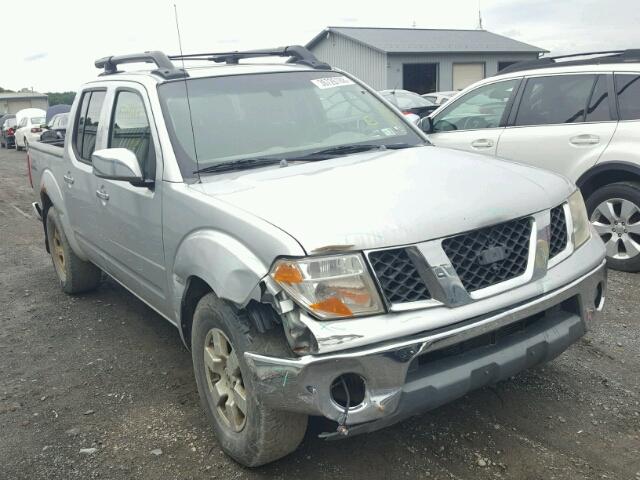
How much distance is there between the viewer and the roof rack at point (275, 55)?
15.0 ft

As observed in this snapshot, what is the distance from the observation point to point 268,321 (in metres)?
2.56

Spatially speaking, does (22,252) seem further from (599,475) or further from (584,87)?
(599,475)

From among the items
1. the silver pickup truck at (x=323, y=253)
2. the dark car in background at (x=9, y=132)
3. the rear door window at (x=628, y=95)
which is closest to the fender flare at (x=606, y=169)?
the rear door window at (x=628, y=95)

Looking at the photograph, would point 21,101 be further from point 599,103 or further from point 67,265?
point 599,103

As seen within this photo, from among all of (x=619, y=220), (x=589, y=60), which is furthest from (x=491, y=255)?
(x=589, y=60)

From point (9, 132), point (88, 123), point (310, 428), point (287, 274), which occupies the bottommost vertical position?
point (9, 132)

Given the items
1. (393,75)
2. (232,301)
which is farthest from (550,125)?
(393,75)

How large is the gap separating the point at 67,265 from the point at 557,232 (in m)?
4.14

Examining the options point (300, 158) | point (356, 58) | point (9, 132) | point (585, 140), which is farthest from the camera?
point (9, 132)

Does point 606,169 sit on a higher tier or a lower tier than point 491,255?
lower

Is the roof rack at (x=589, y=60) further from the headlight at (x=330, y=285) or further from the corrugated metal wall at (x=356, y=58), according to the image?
the corrugated metal wall at (x=356, y=58)

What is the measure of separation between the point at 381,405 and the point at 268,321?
54 centimetres

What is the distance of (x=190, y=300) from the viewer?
327 cm

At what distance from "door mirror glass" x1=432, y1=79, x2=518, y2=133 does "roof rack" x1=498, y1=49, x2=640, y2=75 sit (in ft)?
0.80
